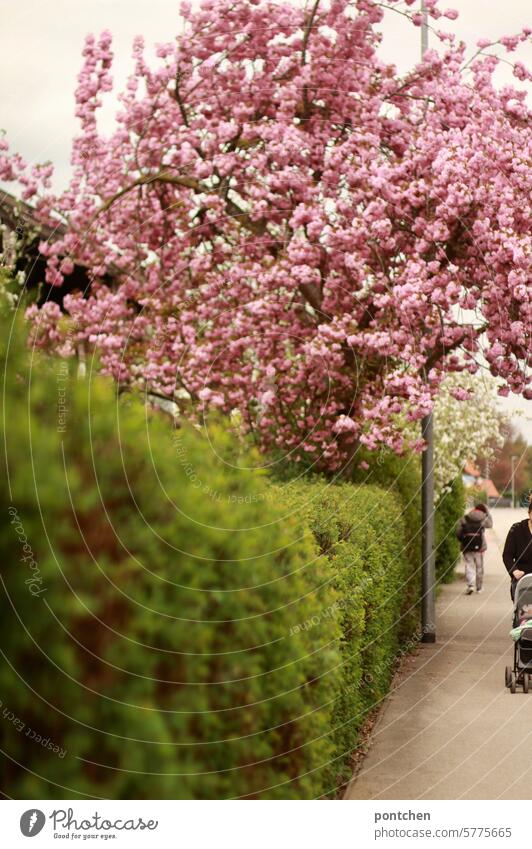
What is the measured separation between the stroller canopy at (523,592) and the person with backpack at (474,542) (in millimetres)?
8814

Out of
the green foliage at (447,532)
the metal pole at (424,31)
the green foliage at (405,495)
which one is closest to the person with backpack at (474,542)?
the green foliage at (447,532)

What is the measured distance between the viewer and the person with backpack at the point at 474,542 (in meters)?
18.9

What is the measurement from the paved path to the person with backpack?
5.02 m

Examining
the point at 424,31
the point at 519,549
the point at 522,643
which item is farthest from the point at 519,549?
the point at 424,31

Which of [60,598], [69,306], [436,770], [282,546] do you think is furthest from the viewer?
[69,306]

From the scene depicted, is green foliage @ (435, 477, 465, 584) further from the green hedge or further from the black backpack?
the green hedge

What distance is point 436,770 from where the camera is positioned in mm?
7062

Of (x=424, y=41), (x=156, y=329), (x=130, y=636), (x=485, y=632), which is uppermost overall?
(x=424, y=41)

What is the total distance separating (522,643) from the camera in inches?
394

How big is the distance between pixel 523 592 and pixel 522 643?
490 millimetres

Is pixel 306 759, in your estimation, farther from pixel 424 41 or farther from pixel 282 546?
pixel 424 41

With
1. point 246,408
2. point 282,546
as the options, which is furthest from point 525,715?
point 282,546

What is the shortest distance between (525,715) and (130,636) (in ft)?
24.7

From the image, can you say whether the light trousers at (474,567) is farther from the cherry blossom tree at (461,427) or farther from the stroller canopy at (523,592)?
the stroller canopy at (523,592)
